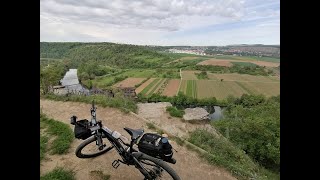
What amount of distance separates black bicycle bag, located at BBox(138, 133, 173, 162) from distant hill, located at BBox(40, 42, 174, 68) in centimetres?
531

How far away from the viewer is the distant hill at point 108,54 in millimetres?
9602

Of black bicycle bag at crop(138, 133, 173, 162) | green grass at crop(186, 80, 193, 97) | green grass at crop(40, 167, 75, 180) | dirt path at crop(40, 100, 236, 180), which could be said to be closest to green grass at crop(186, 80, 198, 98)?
green grass at crop(186, 80, 193, 97)

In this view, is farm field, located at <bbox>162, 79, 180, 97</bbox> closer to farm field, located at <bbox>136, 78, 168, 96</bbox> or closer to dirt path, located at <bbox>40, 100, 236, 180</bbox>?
farm field, located at <bbox>136, 78, 168, 96</bbox>

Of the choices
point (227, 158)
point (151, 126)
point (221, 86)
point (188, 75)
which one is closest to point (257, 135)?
point (151, 126)

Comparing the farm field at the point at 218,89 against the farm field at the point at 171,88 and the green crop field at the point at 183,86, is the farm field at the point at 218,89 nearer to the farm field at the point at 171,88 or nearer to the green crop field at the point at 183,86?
the green crop field at the point at 183,86

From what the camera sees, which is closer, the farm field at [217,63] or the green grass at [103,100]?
the green grass at [103,100]

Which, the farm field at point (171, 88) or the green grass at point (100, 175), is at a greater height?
the farm field at point (171, 88)

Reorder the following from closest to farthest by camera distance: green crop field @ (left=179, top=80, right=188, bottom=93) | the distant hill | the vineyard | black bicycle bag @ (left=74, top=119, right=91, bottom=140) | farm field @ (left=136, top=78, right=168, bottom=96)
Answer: black bicycle bag @ (left=74, top=119, right=91, bottom=140)
the distant hill
farm field @ (left=136, top=78, right=168, bottom=96)
the vineyard
green crop field @ (left=179, top=80, right=188, bottom=93)

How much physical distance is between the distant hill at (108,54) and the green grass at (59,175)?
450 cm

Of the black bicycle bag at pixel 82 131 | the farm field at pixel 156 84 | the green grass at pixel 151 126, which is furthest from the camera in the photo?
the farm field at pixel 156 84

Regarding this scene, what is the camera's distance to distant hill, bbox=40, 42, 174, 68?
31.5 feet

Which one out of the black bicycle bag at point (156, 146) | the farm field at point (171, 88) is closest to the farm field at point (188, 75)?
the farm field at point (171, 88)
